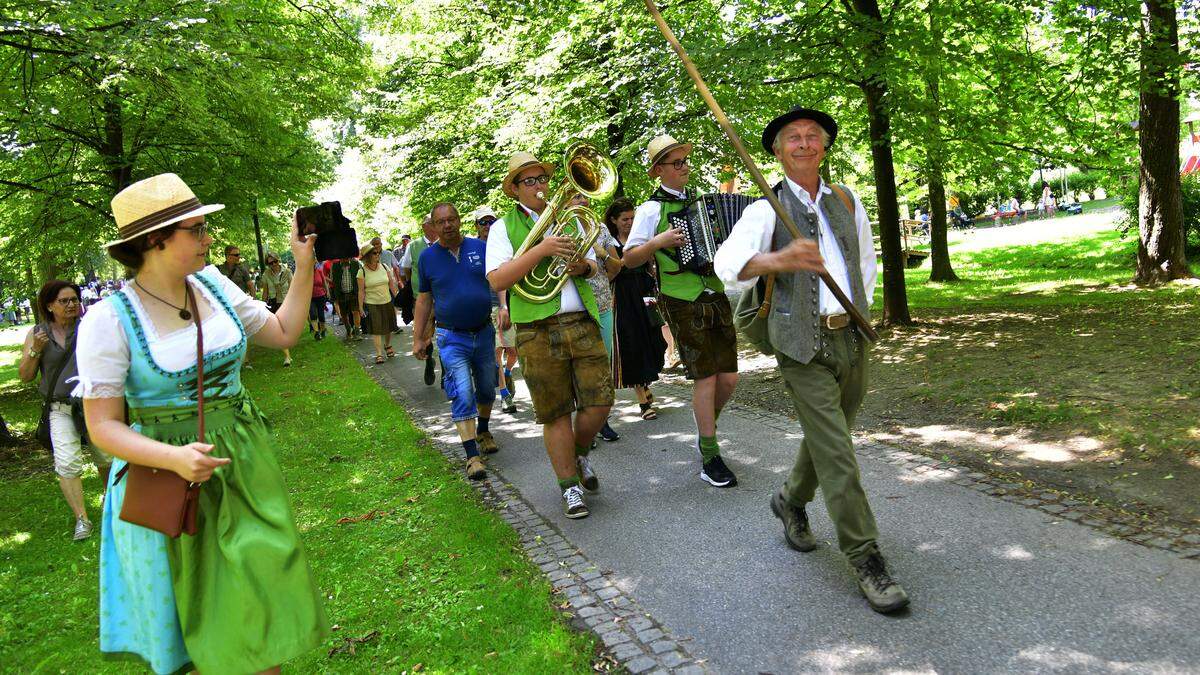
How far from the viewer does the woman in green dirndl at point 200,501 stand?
101 inches

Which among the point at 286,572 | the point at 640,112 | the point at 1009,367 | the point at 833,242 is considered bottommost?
the point at 1009,367

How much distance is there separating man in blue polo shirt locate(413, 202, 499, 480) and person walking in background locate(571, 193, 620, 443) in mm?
928

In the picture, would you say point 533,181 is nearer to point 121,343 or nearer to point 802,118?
point 802,118

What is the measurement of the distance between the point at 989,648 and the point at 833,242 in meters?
1.82

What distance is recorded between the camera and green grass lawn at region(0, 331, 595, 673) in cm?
374

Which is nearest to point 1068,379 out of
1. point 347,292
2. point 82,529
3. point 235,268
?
point 82,529

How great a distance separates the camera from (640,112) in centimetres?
1193

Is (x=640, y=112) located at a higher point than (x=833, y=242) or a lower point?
higher

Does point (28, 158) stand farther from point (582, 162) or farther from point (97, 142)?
point (582, 162)

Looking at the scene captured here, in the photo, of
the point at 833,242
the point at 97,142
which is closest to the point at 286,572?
the point at 833,242

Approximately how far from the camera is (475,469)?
21.3ft

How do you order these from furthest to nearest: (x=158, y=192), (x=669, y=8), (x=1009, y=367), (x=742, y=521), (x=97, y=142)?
(x=97, y=142)
(x=669, y=8)
(x=1009, y=367)
(x=742, y=521)
(x=158, y=192)

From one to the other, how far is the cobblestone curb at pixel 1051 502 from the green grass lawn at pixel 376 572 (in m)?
2.64

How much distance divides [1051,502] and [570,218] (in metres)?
3.15
